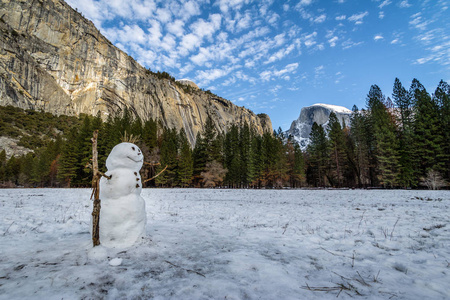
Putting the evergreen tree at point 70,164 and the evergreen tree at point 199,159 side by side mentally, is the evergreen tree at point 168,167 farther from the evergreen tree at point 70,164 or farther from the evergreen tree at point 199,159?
the evergreen tree at point 70,164

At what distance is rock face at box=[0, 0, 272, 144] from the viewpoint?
62312 mm

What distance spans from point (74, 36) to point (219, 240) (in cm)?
10198

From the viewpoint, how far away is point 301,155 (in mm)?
42094

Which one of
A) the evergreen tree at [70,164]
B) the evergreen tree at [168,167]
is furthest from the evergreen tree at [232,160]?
the evergreen tree at [70,164]

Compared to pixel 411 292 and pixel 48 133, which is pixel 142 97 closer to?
pixel 48 133

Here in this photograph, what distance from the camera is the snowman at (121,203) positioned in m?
3.40

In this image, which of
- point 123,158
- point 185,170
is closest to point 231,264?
point 123,158

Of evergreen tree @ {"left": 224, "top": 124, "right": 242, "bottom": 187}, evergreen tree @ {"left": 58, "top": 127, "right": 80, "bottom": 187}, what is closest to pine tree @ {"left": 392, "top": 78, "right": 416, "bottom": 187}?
evergreen tree @ {"left": 224, "top": 124, "right": 242, "bottom": 187}

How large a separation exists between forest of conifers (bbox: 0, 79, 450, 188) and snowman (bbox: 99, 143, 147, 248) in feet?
90.5

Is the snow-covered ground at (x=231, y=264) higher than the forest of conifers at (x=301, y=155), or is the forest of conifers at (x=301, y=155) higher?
the forest of conifers at (x=301, y=155)

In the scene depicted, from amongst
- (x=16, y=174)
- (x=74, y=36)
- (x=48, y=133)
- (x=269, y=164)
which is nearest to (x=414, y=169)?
(x=269, y=164)

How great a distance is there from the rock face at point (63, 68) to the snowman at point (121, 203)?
Answer: 79.0m

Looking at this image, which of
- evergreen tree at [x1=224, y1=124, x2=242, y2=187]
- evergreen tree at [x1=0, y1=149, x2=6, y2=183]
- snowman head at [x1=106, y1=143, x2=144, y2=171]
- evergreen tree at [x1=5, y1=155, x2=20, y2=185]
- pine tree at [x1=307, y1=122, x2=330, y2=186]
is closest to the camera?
snowman head at [x1=106, y1=143, x2=144, y2=171]

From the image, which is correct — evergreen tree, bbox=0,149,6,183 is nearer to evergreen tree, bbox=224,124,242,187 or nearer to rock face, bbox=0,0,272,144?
rock face, bbox=0,0,272,144
